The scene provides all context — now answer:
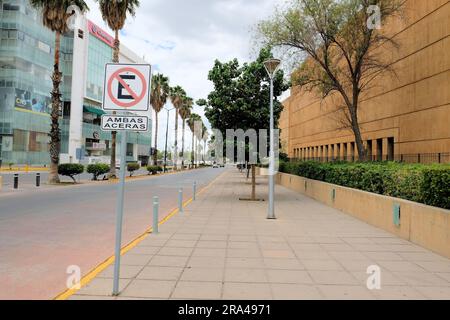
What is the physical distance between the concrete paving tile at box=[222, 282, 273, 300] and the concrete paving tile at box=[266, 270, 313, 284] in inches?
13.5

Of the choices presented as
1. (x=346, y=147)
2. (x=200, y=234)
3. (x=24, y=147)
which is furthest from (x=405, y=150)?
(x=24, y=147)

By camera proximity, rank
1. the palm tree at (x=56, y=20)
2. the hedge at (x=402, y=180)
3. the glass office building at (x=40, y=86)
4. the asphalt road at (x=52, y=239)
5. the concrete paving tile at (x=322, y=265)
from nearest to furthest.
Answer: the asphalt road at (x=52, y=239) → the concrete paving tile at (x=322, y=265) → the hedge at (x=402, y=180) → the palm tree at (x=56, y=20) → the glass office building at (x=40, y=86)

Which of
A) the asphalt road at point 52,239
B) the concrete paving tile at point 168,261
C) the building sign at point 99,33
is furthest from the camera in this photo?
the building sign at point 99,33

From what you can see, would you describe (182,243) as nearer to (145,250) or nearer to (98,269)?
(145,250)

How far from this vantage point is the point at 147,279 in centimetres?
569

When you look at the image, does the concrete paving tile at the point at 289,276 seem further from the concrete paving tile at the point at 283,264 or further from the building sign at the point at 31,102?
the building sign at the point at 31,102

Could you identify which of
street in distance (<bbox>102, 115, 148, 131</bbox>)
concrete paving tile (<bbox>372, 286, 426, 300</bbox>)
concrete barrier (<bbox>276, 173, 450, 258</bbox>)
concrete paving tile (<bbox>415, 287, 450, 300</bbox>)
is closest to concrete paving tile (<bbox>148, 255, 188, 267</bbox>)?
street in distance (<bbox>102, 115, 148, 131</bbox>)

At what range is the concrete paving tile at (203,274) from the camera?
Result: 5730 mm

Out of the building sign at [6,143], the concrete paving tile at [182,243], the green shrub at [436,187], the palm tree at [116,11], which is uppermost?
the palm tree at [116,11]

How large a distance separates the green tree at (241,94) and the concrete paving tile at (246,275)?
40.9 feet

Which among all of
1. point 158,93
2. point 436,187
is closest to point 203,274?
A: point 436,187

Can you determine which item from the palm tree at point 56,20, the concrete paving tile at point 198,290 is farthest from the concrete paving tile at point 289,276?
the palm tree at point 56,20
